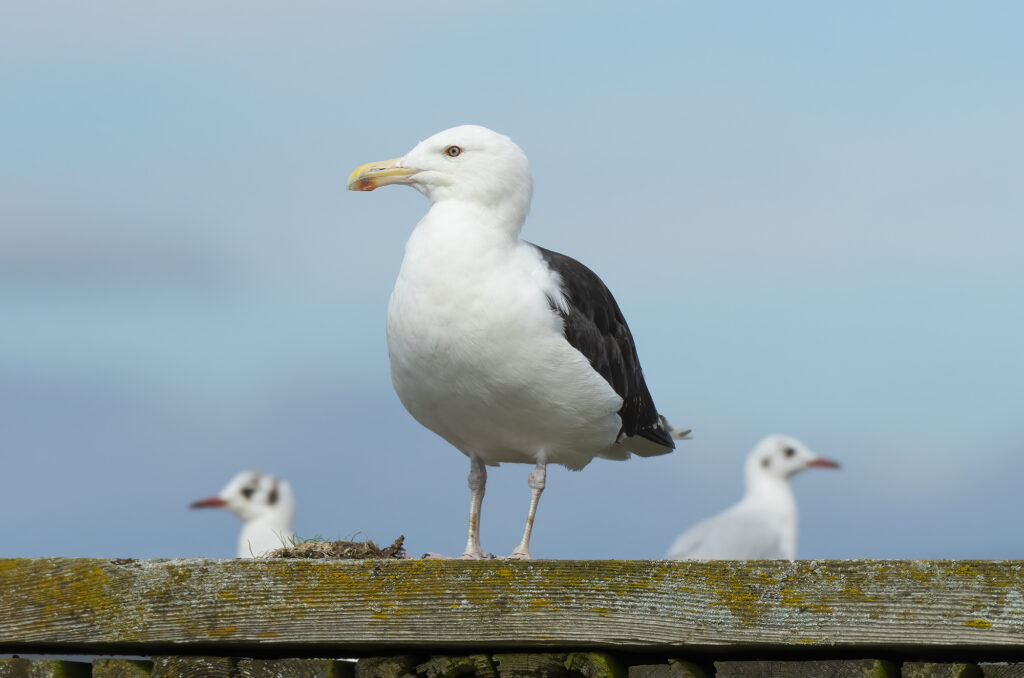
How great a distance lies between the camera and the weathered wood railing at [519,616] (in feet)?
13.0

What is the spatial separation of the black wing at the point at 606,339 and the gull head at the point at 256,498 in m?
9.05

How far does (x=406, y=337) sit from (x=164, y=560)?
1.66m

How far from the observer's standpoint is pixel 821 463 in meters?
18.3

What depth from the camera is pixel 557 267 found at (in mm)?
6457

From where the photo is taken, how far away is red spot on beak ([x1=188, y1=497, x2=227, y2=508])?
16281 millimetres

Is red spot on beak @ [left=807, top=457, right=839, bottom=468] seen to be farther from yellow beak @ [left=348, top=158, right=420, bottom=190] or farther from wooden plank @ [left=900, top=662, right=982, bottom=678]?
wooden plank @ [left=900, top=662, right=982, bottom=678]

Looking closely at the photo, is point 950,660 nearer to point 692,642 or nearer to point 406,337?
point 692,642

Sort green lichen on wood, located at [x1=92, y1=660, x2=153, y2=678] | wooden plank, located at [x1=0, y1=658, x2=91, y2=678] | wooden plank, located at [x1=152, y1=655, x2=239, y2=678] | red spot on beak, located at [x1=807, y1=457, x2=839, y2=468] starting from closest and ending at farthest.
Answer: wooden plank, located at [x1=152, y1=655, x2=239, y2=678]
green lichen on wood, located at [x1=92, y1=660, x2=153, y2=678]
wooden plank, located at [x1=0, y1=658, x2=91, y2=678]
red spot on beak, located at [x1=807, y1=457, x2=839, y2=468]

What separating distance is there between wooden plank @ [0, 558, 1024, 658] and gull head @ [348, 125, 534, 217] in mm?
2399

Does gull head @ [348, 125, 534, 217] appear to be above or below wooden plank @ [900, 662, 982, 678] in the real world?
above

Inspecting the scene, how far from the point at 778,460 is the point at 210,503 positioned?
272 inches

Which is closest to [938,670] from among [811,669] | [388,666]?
[811,669]

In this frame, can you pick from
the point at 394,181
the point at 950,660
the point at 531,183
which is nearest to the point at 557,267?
the point at 531,183

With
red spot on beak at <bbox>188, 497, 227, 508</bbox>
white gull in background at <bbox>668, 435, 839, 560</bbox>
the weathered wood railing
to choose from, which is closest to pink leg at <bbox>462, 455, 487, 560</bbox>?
the weathered wood railing
